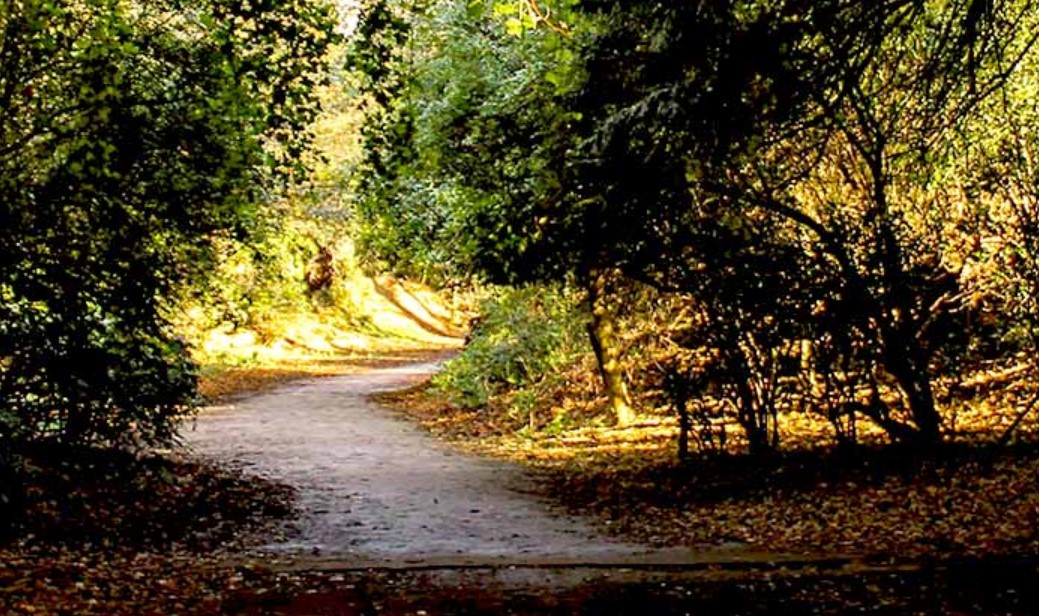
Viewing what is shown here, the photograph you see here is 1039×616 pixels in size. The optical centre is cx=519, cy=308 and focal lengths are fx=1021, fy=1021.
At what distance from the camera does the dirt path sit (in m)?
9.62

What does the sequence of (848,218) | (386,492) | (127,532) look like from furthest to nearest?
(386,492)
(848,218)
(127,532)

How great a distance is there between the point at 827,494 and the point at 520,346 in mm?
11952

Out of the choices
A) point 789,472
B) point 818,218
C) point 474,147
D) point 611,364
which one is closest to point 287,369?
point 611,364

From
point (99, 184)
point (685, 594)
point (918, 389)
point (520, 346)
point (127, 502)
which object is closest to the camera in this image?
point (685, 594)

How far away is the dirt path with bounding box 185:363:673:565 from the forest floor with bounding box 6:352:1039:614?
6 cm

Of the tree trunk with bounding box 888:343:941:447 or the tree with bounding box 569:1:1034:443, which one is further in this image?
the tree trunk with bounding box 888:343:941:447

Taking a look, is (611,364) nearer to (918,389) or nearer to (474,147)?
(474,147)

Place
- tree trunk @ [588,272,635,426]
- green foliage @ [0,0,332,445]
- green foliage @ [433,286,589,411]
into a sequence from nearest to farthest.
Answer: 1. green foliage @ [0,0,332,445]
2. tree trunk @ [588,272,635,426]
3. green foliage @ [433,286,589,411]

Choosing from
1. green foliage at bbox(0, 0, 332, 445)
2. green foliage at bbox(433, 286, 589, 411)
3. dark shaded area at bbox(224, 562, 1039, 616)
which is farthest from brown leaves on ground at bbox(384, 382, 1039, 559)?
green foliage at bbox(0, 0, 332, 445)

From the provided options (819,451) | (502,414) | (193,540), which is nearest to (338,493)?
(193,540)

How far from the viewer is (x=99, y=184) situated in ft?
31.5

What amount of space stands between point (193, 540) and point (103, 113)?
13.7 ft

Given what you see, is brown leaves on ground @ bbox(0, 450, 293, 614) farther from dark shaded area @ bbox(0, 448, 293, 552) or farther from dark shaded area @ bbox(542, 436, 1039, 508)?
dark shaded area @ bbox(542, 436, 1039, 508)

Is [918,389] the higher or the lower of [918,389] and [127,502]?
the higher
